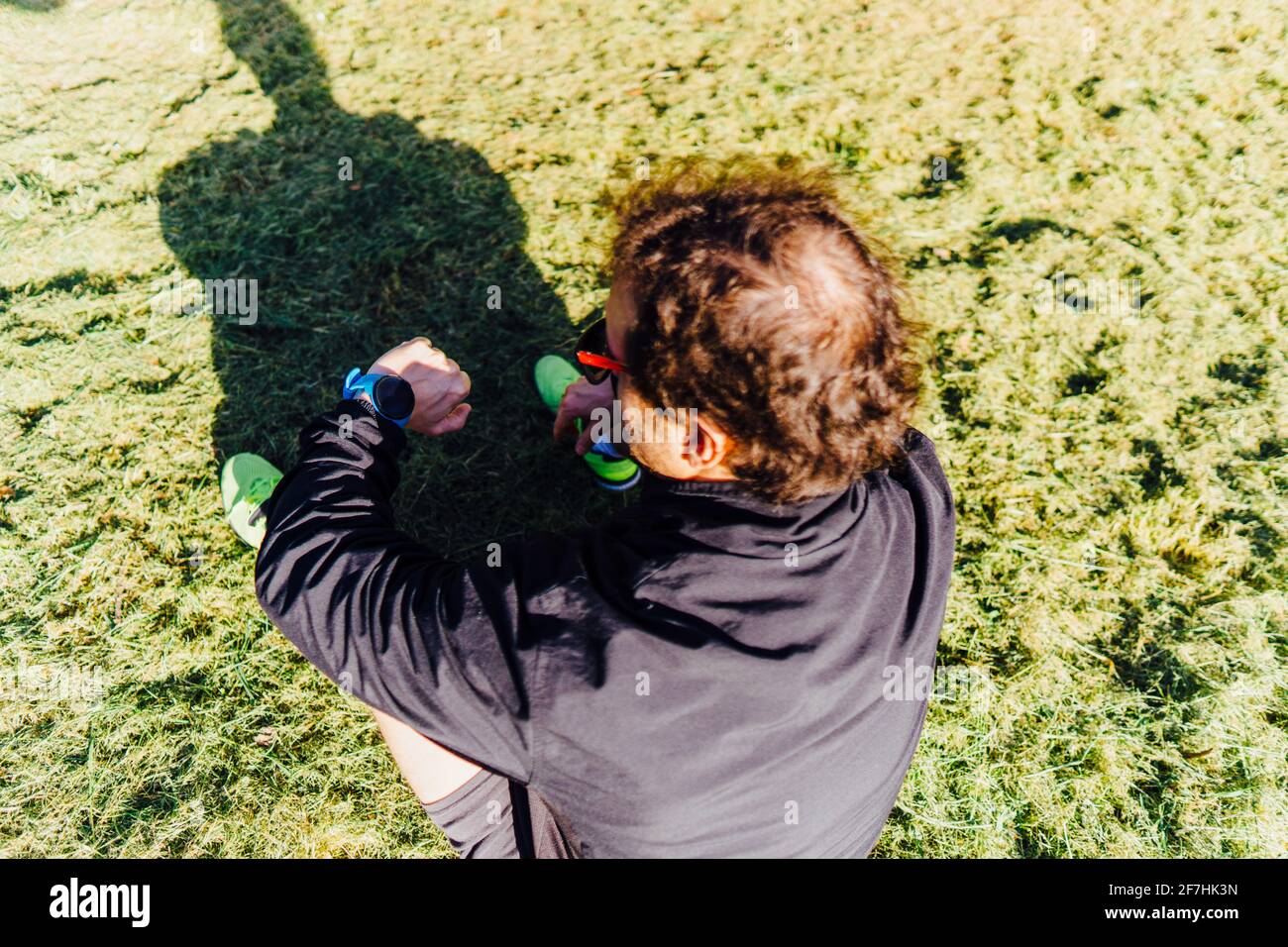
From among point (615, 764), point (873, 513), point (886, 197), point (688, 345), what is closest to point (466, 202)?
point (886, 197)

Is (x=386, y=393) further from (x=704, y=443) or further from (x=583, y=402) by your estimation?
(x=704, y=443)

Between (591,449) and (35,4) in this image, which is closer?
(591,449)

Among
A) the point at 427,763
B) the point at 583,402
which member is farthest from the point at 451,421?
the point at 427,763

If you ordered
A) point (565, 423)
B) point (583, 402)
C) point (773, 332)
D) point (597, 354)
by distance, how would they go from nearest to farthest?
point (773, 332), point (597, 354), point (583, 402), point (565, 423)

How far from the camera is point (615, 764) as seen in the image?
1.51 metres

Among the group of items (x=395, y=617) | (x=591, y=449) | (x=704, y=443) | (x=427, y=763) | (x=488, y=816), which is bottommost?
(x=488, y=816)

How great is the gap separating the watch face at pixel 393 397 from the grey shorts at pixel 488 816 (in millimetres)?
1001

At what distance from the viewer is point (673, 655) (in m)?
1.50

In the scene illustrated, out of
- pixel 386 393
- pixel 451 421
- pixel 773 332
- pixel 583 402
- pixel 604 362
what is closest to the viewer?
pixel 773 332

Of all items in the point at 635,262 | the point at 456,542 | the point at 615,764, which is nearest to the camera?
the point at 615,764

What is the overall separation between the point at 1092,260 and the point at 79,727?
4187mm

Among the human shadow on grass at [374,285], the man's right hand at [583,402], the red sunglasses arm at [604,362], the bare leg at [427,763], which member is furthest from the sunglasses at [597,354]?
the bare leg at [427,763]

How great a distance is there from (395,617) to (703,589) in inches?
25.4
